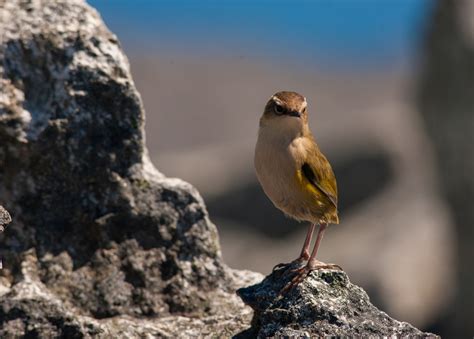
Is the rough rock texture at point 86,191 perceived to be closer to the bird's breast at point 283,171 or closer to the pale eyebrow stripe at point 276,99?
the bird's breast at point 283,171

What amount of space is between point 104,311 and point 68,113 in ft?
4.92

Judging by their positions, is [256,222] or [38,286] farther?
[256,222]

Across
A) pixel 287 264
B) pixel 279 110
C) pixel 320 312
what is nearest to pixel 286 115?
pixel 279 110

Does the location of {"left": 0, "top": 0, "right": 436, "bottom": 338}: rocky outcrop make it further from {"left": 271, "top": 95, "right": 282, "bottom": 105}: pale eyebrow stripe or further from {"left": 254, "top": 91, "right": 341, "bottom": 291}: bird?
{"left": 271, "top": 95, "right": 282, "bottom": 105}: pale eyebrow stripe

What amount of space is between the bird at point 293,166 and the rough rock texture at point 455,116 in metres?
15.5

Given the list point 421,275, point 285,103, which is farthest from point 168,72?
point 285,103

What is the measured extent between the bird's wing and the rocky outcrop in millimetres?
917

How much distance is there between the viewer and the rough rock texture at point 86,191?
7.52 m

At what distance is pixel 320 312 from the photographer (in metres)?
6.62

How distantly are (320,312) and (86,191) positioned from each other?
7.03 feet

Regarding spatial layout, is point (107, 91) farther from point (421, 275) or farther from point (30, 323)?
point (421, 275)

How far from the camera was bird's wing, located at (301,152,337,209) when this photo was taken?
7848 millimetres

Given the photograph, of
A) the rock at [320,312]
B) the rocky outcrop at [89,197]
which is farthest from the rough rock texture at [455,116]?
the rock at [320,312]

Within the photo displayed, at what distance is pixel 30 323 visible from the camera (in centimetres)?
694
